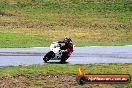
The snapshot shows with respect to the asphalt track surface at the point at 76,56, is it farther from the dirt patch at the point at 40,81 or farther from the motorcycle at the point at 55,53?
the dirt patch at the point at 40,81

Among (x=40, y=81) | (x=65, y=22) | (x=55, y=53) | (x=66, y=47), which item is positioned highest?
(x=66, y=47)

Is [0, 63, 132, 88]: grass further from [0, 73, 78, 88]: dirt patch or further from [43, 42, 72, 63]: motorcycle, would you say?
[43, 42, 72, 63]: motorcycle

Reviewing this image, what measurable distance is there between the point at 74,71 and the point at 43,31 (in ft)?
89.5

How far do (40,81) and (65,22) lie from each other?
3982 cm

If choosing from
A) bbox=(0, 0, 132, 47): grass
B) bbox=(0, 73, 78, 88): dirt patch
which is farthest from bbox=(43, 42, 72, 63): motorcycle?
bbox=(0, 0, 132, 47): grass

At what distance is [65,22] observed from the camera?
61.5 meters

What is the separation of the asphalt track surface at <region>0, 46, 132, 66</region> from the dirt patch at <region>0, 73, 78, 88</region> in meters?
3.45

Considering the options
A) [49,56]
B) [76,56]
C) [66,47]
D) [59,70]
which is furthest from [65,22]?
[59,70]

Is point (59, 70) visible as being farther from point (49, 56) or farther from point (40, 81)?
point (49, 56)

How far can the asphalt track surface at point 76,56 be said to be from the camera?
2730 cm

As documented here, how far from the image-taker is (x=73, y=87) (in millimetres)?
21562

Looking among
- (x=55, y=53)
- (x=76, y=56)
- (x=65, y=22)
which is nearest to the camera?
(x=55, y=53)

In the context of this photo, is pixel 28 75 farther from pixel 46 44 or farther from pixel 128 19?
pixel 128 19

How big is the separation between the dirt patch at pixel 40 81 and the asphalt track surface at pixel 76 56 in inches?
136
